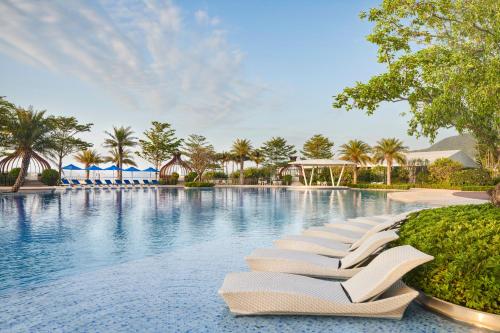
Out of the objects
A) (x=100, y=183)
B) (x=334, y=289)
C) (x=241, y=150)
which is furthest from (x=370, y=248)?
(x=241, y=150)

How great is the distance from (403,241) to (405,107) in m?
3.92

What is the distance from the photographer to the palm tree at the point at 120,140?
139ft

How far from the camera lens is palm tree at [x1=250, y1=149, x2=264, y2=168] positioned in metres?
49.0

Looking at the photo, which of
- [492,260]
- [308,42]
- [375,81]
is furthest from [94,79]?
[492,260]

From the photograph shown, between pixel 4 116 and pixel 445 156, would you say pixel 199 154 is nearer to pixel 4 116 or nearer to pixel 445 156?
pixel 4 116

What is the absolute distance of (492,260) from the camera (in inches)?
144

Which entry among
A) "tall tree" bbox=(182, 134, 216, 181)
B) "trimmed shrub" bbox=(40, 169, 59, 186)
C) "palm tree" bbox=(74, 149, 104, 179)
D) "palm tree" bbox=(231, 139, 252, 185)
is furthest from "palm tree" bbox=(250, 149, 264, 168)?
"trimmed shrub" bbox=(40, 169, 59, 186)

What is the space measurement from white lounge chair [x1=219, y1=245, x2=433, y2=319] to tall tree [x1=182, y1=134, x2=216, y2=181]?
131 feet

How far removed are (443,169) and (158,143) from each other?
3177 centimetres

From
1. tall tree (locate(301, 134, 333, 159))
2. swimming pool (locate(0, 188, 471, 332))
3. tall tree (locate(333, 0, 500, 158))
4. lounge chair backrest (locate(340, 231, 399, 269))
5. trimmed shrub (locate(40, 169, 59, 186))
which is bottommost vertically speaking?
swimming pool (locate(0, 188, 471, 332))

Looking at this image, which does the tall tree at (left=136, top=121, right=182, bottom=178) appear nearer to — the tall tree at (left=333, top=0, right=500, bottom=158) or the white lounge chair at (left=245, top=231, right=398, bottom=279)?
the tall tree at (left=333, top=0, right=500, bottom=158)

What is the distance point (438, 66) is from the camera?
6910 millimetres

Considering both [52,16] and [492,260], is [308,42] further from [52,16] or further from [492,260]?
[492,260]

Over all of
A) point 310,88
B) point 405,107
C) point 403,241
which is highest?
point 310,88
